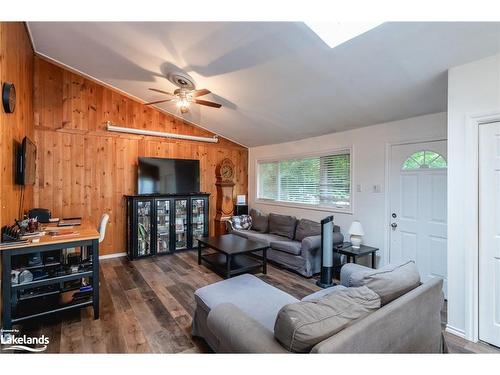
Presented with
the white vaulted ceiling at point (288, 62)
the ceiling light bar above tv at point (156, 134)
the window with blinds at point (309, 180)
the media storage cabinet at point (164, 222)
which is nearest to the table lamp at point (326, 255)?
the window with blinds at point (309, 180)

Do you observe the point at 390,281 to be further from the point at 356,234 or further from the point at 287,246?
the point at 287,246

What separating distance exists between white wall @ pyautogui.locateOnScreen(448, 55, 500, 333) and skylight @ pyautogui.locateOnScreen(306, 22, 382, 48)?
94cm

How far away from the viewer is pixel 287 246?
3748mm

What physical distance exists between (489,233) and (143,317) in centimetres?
325

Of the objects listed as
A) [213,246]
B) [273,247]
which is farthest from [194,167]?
[273,247]

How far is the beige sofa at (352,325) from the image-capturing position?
1.14 meters

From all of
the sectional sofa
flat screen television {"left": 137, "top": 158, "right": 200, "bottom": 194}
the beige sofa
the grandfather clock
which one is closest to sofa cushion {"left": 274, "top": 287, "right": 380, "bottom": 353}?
the beige sofa

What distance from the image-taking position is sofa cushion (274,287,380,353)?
3.63 ft

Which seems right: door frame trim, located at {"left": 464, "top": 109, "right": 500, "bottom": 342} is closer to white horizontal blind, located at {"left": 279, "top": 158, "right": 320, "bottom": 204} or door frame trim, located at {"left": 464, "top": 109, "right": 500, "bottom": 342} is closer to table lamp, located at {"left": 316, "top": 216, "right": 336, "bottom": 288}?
table lamp, located at {"left": 316, "top": 216, "right": 336, "bottom": 288}

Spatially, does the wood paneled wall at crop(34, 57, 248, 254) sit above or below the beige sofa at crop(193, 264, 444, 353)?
above

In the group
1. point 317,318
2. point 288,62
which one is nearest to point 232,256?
point 317,318
